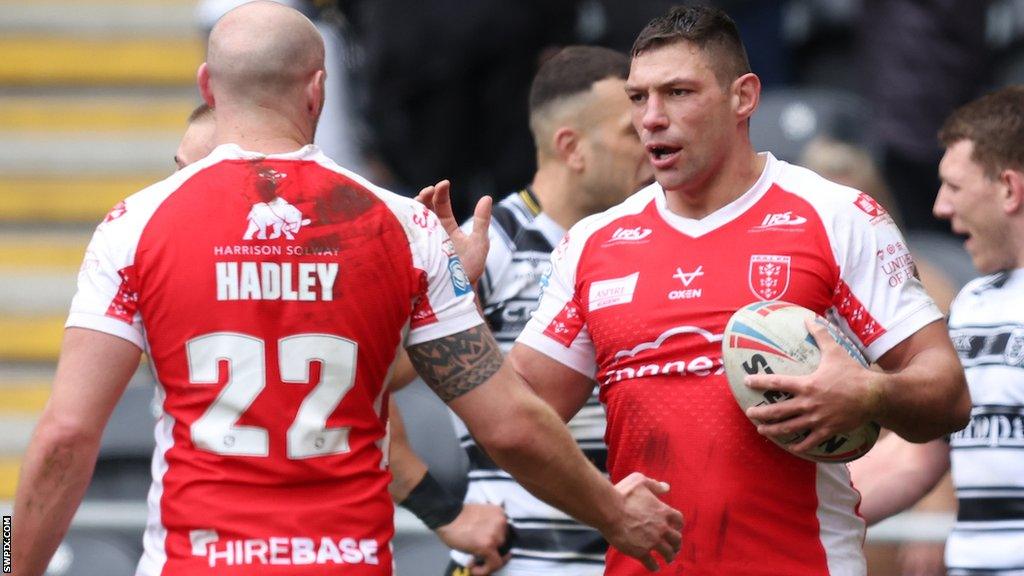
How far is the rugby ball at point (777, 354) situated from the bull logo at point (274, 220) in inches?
45.2

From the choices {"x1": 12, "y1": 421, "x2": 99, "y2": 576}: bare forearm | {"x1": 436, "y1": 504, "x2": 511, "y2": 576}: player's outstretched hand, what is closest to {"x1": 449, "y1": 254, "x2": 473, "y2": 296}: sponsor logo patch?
{"x1": 12, "y1": 421, "x2": 99, "y2": 576}: bare forearm

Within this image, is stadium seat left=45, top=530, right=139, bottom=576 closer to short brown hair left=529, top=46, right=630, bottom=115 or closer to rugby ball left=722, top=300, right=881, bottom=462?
short brown hair left=529, top=46, right=630, bottom=115

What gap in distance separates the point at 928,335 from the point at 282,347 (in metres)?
1.71

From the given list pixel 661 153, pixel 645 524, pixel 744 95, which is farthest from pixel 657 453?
pixel 744 95

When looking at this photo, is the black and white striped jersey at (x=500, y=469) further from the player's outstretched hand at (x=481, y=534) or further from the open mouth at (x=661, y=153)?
the open mouth at (x=661, y=153)

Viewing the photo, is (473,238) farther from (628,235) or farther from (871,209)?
(871,209)

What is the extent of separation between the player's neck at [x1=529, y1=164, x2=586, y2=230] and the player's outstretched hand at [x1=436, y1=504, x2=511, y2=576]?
3.39 ft

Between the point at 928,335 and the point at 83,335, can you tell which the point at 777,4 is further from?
the point at 83,335

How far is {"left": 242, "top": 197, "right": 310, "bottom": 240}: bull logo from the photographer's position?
3.89 meters

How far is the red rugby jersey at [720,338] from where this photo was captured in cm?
430

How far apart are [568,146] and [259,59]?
1922mm

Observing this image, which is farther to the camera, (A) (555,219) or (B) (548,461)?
(A) (555,219)

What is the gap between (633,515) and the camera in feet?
13.7

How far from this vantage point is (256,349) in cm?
386
